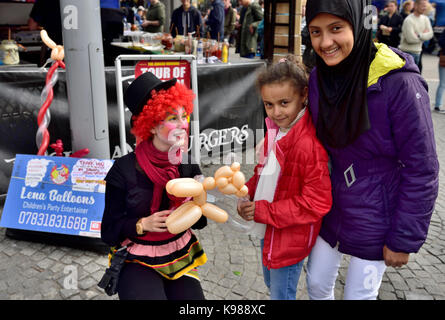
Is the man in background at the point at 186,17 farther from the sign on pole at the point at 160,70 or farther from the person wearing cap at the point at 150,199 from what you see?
the person wearing cap at the point at 150,199

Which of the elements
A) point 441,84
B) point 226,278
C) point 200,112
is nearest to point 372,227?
point 226,278

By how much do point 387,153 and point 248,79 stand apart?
4.23 m

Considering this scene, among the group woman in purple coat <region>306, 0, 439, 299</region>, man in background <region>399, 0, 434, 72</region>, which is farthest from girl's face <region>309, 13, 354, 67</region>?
man in background <region>399, 0, 434, 72</region>

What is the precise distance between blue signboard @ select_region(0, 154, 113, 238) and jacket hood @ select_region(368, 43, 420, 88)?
2325 mm

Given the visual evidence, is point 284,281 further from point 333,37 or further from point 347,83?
point 333,37

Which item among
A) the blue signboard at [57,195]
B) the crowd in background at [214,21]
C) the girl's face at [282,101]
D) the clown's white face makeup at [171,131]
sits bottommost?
the blue signboard at [57,195]

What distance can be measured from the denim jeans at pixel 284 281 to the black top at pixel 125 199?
693 millimetres

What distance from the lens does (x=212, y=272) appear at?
127 inches

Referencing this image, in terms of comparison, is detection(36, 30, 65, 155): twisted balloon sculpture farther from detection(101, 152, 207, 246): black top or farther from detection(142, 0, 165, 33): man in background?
detection(142, 0, 165, 33): man in background

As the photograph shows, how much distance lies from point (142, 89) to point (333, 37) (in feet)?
2.93

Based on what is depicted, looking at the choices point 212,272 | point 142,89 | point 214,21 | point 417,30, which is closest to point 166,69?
point 212,272

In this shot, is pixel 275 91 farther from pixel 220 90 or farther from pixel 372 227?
pixel 220 90

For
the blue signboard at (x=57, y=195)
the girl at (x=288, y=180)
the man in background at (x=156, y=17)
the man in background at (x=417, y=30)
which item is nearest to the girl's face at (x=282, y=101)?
the girl at (x=288, y=180)

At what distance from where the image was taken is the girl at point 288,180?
1.88 m
